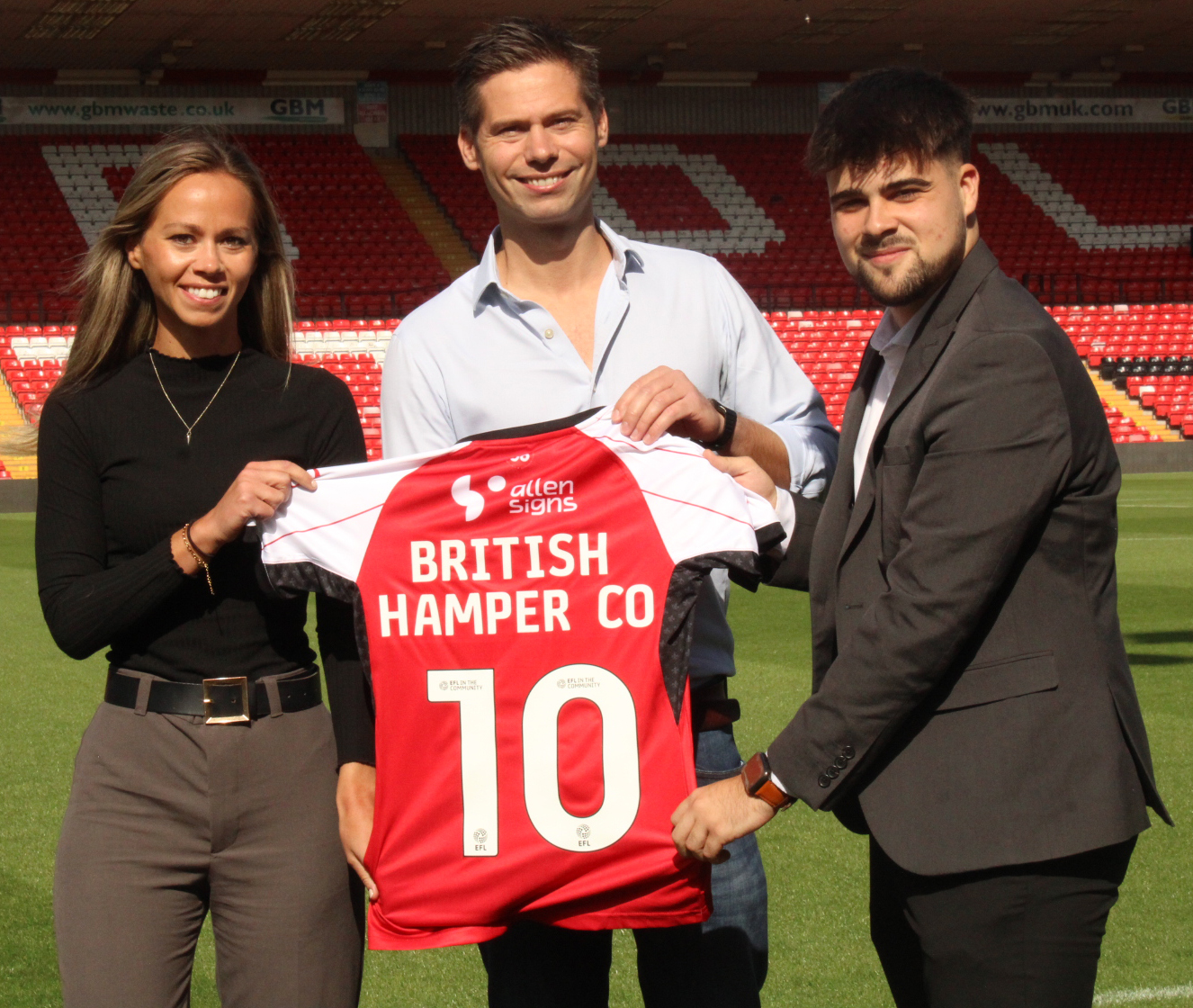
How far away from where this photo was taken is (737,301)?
8.36 ft

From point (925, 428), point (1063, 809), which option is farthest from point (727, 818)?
point (925, 428)

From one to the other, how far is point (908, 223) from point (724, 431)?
0.45 m

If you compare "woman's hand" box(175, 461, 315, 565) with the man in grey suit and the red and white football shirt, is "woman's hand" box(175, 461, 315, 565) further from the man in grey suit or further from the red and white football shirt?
the man in grey suit

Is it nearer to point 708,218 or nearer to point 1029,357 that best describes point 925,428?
point 1029,357

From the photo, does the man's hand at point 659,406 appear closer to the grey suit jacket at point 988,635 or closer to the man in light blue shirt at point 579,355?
the man in light blue shirt at point 579,355

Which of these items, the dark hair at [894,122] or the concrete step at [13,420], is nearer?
the dark hair at [894,122]

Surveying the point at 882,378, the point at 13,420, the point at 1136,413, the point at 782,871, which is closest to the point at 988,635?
the point at 882,378

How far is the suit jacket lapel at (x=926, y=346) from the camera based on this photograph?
2.05 metres

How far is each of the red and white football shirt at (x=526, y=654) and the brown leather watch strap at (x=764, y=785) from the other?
180mm

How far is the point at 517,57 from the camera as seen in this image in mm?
2393

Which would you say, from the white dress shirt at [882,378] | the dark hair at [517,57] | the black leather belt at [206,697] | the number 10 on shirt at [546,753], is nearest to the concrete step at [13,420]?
the black leather belt at [206,697]

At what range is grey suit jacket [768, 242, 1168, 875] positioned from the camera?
1929 millimetres

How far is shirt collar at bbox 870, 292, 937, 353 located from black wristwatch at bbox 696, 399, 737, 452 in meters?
0.26

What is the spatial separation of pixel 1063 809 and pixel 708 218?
2835 centimetres
